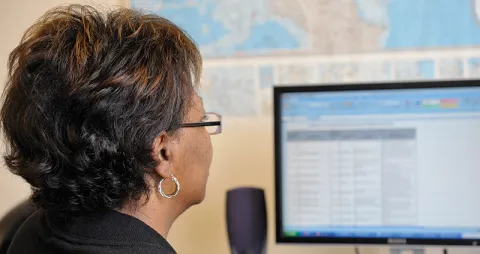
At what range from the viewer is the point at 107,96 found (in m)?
0.76

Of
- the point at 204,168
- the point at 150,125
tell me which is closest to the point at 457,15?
the point at 204,168

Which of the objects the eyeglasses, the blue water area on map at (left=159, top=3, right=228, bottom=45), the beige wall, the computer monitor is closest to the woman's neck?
the eyeglasses

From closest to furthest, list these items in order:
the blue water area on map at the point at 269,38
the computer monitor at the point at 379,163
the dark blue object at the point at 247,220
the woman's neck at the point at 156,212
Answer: the woman's neck at the point at 156,212 < the computer monitor at the point at 379,163 < the dark blue object at the point at 247,220 < the blue water area on map at the point at 269,38

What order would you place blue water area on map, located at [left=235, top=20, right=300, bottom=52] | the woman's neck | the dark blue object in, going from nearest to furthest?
the woman's neck < the dark blue object < blue water area on map, located at [left=235, top=20, right=300, bottom=52]

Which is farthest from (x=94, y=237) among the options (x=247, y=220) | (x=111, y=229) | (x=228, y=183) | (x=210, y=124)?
(x=228, y=183)

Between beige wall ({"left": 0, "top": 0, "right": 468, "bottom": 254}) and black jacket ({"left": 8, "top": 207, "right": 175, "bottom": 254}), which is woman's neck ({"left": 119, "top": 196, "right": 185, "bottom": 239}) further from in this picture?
beige wall ({"left": 0, "top": 0, "right": 468, "bottom": 254})

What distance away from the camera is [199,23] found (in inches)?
58.9

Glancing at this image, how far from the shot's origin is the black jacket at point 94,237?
2.49ft

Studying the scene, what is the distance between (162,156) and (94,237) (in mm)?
162

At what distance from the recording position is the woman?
30.5 inches

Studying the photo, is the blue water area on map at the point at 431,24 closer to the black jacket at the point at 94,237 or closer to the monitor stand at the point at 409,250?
the monitor stand at the point at 409,250

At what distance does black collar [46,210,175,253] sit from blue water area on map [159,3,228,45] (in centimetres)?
76

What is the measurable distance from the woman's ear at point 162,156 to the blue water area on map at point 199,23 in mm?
672

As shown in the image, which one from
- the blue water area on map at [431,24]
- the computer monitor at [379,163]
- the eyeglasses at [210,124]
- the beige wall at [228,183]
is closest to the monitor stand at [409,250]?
the beige wall at [228,183]
